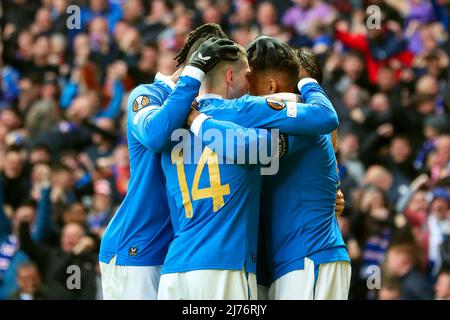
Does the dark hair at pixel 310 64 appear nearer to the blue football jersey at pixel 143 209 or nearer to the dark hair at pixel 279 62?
the dark hair at pixel 279 62

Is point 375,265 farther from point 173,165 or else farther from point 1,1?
point 1,1

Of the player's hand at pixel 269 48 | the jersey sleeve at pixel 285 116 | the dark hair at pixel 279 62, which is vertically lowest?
the jersey sleeve at pixel 285 116

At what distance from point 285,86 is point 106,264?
1285mm

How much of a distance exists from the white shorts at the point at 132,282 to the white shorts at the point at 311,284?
0.62 m

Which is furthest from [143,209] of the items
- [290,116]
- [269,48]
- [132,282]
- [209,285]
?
[269,48]

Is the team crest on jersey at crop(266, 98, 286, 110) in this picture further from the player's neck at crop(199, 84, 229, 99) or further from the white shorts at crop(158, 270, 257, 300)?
the white shorts at crop(158, 270, 257, 300)

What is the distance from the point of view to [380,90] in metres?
10.6

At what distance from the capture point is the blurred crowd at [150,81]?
29.9 feet

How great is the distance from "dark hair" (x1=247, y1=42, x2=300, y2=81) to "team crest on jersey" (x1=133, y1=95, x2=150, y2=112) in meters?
0.55

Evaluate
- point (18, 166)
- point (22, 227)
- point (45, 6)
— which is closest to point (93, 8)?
point (45, 6)

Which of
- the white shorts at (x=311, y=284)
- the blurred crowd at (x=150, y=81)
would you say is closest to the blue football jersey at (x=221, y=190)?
the white shorts at (x=311, y=284)

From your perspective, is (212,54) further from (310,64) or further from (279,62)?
(310,64)

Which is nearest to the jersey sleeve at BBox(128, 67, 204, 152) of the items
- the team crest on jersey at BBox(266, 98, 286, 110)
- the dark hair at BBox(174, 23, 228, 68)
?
the team crest on jersey at BBox(266, 98, 286, 110)

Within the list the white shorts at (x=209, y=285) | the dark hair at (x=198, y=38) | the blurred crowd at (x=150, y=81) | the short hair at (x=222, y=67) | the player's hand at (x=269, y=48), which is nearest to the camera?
the white shorts at (x=209, y=285)
